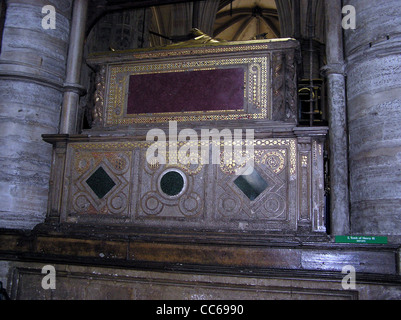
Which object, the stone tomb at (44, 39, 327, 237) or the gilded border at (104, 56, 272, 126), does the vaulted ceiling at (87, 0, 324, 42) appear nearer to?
the gilded border at (104, 56, 272, 126)

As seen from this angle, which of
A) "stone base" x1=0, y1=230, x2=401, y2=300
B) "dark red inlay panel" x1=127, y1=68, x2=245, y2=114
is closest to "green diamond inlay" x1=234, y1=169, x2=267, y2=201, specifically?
"stone base" x1=0, y1=230, x2=401, y2=300

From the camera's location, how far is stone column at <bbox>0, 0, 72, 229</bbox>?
564 centimetres

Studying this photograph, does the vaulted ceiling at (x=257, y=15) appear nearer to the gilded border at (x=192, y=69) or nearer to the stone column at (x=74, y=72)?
the stone column at (x=74, y=72)

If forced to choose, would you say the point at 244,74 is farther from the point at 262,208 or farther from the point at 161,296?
the point at 161,296

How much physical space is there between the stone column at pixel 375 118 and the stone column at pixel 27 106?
12.8 ft

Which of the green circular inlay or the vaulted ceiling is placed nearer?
the green circular inlay

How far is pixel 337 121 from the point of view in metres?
5.06

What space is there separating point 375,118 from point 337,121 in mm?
437

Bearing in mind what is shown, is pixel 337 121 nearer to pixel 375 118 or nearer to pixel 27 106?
pixel 375 118

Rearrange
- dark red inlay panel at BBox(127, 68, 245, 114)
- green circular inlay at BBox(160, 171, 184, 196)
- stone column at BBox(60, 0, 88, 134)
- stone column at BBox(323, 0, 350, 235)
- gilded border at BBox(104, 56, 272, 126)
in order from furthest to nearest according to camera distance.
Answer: stone column at BBox(60, 0, 88, 134) → dark red inlay panel at BBox(127, 68, 245, 114) → gilded border at BBox(104, 56, 272, 126) → green circular inlay at BBox(160, 171, 184, 196) → stone column at BBox(323, 0, 350, 235)

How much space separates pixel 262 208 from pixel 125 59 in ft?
8.76

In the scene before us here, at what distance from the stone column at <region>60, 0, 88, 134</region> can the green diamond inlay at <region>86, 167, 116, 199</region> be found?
102 centimetres

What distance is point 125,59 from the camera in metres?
5.77
